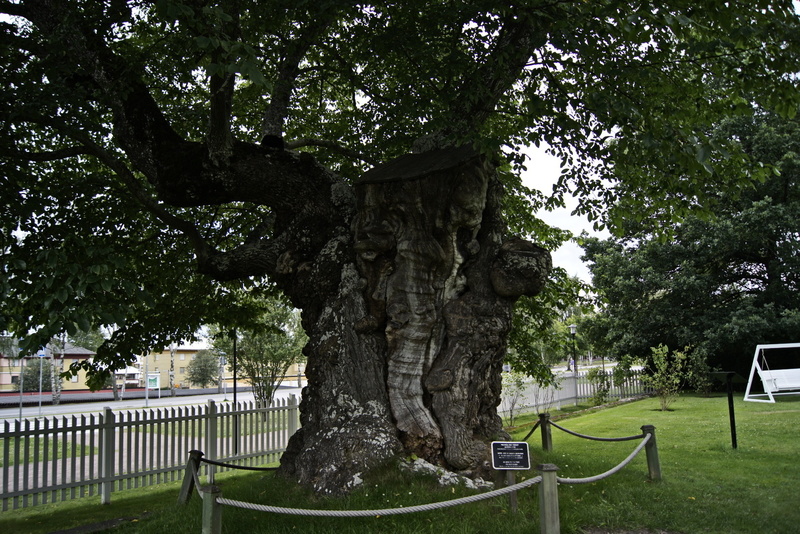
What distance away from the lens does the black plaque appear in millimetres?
5613

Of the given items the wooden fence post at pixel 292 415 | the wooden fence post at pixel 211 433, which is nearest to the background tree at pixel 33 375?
the wooden fence post at pixel 292 415

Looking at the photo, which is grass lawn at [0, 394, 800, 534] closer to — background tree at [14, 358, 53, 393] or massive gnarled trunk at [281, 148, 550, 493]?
massive gnarled trunk at [281, 148, 550, 493]

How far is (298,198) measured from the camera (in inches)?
313

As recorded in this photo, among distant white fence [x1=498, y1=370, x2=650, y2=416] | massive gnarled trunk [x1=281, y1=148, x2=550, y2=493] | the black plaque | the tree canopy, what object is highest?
the tree canopy

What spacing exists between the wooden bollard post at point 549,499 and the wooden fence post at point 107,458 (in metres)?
7.89

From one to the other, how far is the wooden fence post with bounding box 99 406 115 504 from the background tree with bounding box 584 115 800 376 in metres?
19.4

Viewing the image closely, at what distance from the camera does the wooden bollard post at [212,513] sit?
508 centimetres

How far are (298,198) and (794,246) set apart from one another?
19.9 m

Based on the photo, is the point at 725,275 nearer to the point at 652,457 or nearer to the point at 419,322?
the point at 652,457

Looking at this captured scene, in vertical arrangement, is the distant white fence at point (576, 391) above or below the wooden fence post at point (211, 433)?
below

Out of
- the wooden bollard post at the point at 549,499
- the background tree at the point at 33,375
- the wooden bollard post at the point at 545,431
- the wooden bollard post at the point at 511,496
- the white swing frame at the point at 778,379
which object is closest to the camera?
the wooden bollard post at the point at 549,499

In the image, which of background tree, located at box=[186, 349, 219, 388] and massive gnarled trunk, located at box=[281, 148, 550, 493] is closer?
massive gnarled trunk, located at box=[281, 148, 550, 493]

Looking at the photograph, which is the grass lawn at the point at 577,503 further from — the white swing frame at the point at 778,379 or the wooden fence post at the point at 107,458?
the white swing frame at the point at 778,379

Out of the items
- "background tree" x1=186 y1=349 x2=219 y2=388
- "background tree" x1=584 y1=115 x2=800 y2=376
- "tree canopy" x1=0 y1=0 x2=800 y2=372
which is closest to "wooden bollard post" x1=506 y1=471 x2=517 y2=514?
"tree canopy" x1=0 y1=0 x2=800 y2=372
